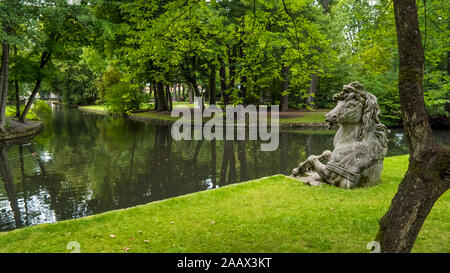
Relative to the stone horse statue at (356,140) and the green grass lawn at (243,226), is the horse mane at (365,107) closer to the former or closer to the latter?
the stone horse statue at (356,140)

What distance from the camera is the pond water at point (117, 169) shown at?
755 cm

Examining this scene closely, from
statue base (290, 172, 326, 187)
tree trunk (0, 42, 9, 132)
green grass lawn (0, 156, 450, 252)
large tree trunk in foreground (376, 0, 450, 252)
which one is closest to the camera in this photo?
large tree trunk in foreground (376, 0, 450, 252)

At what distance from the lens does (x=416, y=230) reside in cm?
290

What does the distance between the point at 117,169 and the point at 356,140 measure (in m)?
8.23

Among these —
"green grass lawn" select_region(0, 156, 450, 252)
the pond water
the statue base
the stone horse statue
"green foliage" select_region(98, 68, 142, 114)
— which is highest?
"green foliage" select_region(98, 68, 142, 114)

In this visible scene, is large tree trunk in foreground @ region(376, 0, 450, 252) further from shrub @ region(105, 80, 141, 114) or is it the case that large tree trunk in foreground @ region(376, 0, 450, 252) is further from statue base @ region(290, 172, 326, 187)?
shrub @ region(105, 80, 141, 114)

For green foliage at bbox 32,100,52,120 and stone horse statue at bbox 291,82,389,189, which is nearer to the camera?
stone horse statue at bbox 291,82,389,189

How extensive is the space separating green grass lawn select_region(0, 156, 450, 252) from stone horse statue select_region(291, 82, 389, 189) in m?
0.38

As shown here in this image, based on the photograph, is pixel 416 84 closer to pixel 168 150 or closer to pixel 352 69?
pixel 168 150

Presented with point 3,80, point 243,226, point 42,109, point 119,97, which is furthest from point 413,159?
point 42,109

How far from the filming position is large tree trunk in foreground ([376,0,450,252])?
2.87m

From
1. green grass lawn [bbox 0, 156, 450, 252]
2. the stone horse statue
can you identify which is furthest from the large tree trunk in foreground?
the stone horse statue

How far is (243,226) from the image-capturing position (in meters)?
4.95
